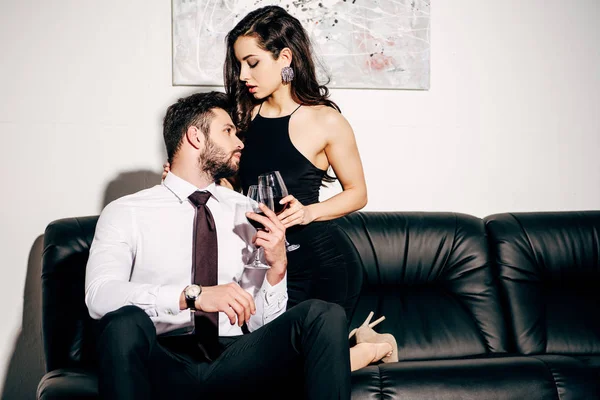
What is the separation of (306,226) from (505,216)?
1.21 meters

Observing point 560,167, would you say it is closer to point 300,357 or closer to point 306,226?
point 306,226

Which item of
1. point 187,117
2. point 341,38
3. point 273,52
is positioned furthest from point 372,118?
point 187,117

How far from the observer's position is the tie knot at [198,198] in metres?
2.00

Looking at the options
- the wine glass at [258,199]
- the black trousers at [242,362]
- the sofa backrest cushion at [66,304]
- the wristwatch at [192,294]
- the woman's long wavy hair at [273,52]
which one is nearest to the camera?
the black trousers at [242,362]

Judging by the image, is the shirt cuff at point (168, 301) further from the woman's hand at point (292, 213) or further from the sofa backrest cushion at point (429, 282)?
the sofa backrest cushion at point (429, 282)

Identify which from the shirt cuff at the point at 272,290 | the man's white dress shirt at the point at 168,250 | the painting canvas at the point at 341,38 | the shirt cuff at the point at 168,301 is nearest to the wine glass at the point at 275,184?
the man's white dress shirt at the point at 168,250

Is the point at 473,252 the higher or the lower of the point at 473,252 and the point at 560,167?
the lower

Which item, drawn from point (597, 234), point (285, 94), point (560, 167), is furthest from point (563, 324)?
point (285, 94)

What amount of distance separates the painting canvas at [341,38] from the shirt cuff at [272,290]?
1368mm

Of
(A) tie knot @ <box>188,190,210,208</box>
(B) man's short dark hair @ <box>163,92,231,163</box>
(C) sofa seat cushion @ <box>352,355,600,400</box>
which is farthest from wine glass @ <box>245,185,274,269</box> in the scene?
(C) sofa seat cushion @ <box>352,355,600,400</box>

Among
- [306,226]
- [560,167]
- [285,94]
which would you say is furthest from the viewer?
[560,167]

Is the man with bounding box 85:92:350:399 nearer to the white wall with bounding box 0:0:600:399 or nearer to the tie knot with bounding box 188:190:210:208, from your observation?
the tie knot with bounding box 188:190:210:208

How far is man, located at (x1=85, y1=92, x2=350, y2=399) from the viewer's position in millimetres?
1459

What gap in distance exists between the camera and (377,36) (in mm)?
2980
